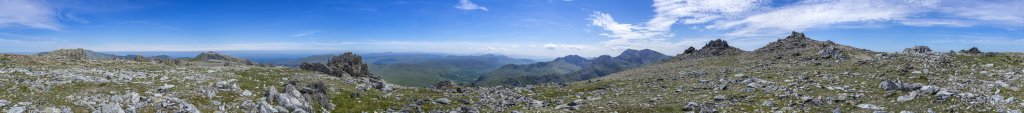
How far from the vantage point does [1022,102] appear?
76.4 ft

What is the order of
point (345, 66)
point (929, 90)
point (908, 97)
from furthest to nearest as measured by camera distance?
point (345, 66) < point (929, 90) < point (908, 97)

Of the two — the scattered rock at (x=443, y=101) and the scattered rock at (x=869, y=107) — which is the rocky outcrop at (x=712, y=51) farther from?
the scattered rock at (x=443, y=101)

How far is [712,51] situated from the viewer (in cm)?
8288

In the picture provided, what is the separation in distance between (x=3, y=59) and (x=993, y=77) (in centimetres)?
6378

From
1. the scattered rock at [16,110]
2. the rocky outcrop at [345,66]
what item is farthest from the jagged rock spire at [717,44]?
the scattered rock at [16,110]

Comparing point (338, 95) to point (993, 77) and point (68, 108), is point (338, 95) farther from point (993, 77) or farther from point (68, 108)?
point (993, 77)

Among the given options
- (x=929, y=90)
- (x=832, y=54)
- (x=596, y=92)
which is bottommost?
(x=596, y=92)

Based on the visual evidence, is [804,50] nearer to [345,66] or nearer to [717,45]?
[717,45]

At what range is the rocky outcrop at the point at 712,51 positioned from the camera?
3123 inches

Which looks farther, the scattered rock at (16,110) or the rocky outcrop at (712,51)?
the rocky outcrop at (712,51)

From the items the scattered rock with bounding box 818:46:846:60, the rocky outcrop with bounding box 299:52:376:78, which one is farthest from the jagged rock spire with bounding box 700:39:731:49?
the rocky outcrop with bounding box 299:52:376:78

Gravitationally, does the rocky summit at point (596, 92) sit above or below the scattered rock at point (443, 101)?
above

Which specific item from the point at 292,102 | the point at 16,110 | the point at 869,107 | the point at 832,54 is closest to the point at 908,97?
the point at 869,107

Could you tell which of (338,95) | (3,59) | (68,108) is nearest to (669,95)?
(338,95)
